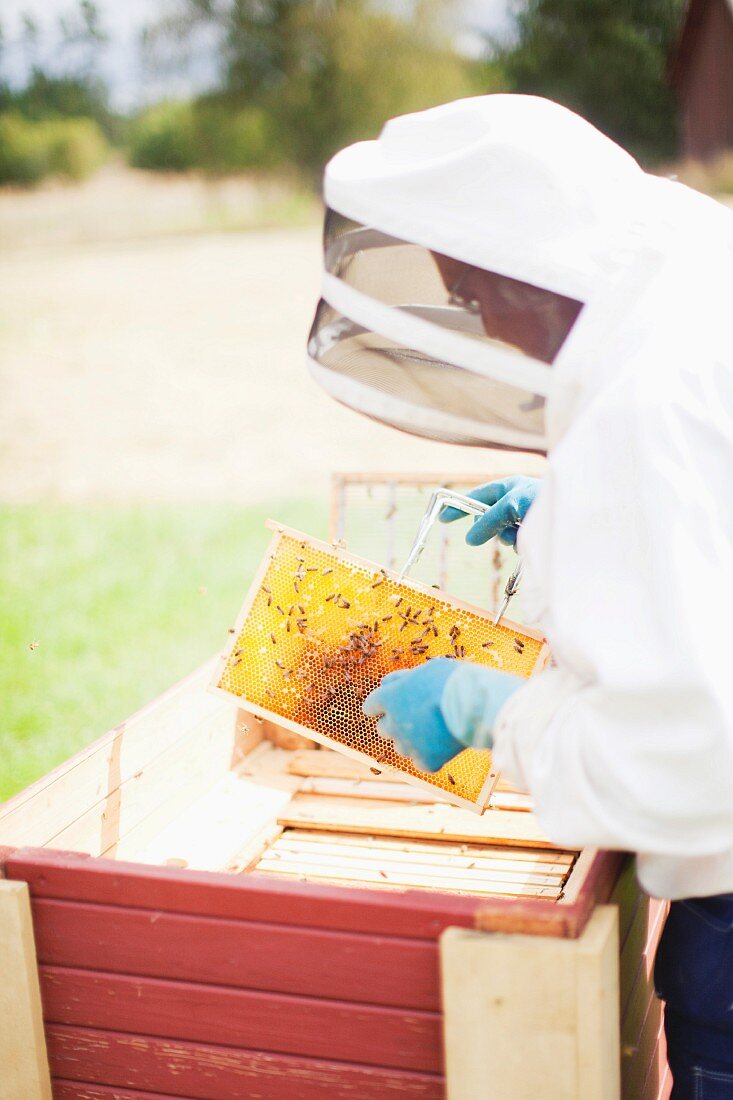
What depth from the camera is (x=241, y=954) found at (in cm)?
166

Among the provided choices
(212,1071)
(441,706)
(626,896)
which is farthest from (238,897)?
(626,896)

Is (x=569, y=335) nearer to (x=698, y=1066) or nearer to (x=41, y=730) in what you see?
(x=698, y=1066)

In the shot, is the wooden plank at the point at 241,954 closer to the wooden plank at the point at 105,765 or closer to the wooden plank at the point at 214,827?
the wooden plank at the point at 105,765

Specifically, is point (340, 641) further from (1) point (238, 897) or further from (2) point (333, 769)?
(1) point (238, 897)

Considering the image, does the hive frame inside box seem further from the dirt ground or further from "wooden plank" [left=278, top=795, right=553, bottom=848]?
the dirt ground

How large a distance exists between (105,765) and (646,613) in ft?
4.99

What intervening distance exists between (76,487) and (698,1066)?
10069 mm

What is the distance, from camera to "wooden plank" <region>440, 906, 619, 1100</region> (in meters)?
1.48

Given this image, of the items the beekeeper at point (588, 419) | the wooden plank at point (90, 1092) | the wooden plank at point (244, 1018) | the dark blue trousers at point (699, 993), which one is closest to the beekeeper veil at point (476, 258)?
the beekeeper at point (588, 419)

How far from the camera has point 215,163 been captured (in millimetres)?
26125

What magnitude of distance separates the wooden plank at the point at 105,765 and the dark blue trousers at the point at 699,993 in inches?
50.4

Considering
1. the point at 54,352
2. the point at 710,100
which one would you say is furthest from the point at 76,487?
the point at 710,100

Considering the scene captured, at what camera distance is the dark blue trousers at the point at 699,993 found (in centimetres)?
167

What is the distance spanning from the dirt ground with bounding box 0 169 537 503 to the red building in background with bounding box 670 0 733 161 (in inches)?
445
